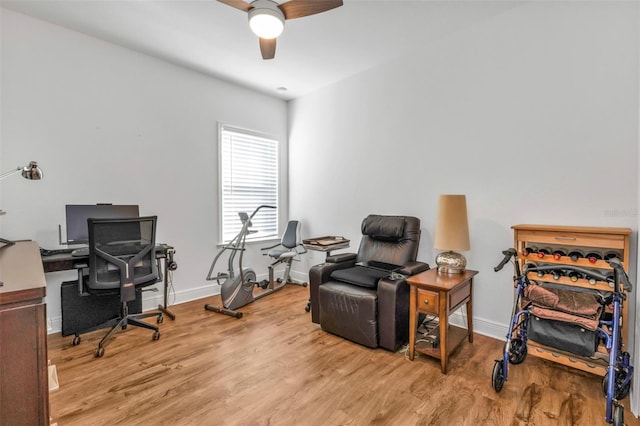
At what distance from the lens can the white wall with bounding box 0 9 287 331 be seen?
2752 millimetres

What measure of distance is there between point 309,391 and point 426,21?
126 inches

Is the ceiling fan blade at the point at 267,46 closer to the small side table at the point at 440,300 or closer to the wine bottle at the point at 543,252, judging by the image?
the small side table at the point at 440,300

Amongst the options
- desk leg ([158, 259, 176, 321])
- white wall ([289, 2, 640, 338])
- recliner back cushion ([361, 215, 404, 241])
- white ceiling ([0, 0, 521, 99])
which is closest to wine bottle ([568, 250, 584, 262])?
white wall ([289, 2, 640, 338])

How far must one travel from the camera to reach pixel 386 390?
2053 mm

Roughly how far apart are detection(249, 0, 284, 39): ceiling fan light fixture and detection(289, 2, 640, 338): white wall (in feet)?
5.77

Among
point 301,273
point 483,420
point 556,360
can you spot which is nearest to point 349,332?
point 483,420

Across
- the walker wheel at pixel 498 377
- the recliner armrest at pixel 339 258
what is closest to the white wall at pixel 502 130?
the recliner armrest at pixel 339 258

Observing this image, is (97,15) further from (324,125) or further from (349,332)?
(349,332)

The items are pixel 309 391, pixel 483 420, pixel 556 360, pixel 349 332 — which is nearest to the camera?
pixel 483 420

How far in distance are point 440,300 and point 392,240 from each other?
1011 millimetres

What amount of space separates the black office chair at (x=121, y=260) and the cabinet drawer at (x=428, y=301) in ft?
7.61

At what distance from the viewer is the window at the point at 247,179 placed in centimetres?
423

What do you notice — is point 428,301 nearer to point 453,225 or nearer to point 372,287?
point 372,287

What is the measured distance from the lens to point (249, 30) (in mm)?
2938
